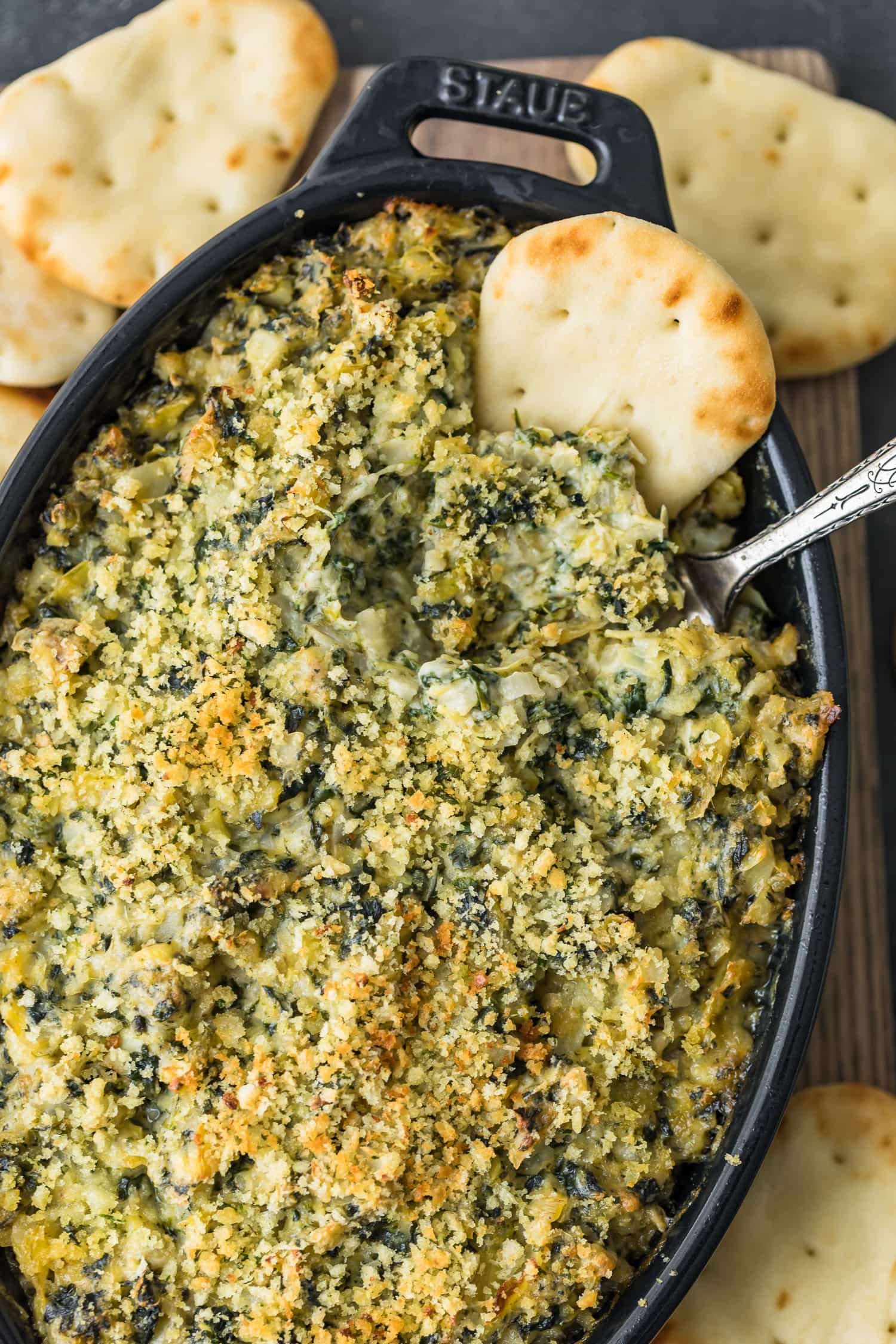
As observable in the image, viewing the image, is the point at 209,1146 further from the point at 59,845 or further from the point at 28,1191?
the point at 59,845

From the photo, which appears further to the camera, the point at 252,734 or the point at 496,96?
the point at 496,96

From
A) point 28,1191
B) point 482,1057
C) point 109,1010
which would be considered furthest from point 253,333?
point 28,1191

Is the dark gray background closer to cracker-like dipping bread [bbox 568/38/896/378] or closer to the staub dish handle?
cracker-like dipping bread [bbox 568/38/896/378]

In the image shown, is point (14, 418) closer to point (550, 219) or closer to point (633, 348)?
point (550, 219)

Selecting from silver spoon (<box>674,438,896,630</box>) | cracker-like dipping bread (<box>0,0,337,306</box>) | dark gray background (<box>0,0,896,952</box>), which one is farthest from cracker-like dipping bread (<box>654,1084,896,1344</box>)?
cracker-like dipping bread (<box>0,0,337,306</box>)

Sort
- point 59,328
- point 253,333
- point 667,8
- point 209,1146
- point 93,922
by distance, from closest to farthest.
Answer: point 209,1146
point 93,922
point 253,333
point 59,328
point 667,8

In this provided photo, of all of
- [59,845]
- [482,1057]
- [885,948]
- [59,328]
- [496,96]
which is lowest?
[885,948]

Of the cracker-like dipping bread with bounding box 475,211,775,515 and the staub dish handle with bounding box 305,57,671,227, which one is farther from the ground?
the staub dish handle with bounding box 305,57,671,227
